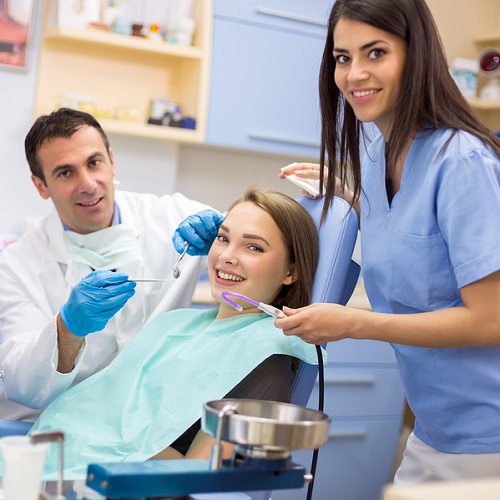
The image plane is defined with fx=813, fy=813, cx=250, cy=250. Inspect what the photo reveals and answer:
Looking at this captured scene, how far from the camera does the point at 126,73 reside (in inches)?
129

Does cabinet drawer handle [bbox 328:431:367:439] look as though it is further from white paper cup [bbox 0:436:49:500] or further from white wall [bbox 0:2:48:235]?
white paper cup [bbox 0:436:49:500]

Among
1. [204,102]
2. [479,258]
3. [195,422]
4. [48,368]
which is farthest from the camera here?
[204,102]

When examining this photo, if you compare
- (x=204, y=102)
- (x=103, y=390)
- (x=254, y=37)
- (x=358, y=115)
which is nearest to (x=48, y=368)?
(x=103, y=390)

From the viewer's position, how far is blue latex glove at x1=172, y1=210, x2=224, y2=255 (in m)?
2.05

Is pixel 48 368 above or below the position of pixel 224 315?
below

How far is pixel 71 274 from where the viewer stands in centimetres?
215

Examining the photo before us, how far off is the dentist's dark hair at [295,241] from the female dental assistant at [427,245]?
0.18 meters

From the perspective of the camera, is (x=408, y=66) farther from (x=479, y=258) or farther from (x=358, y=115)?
(x=479, y=258)

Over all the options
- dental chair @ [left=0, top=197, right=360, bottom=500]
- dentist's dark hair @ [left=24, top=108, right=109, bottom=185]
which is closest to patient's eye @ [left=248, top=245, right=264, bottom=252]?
dental chair @ [left=0, top=197, right=360, bottom=500]

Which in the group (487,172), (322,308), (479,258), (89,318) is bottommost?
(89,318)

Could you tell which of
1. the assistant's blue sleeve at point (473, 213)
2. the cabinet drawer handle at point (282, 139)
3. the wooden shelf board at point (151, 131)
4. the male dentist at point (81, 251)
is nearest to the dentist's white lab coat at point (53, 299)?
the male dentist at point (81, 251)

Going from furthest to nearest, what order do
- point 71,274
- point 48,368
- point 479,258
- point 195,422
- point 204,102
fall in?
point 204,102
point 71,274
point 48,368
point 195,422
point 479,258

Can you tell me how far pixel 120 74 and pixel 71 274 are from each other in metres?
1.35

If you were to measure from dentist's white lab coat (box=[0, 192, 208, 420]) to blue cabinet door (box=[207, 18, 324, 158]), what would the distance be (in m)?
0.95
